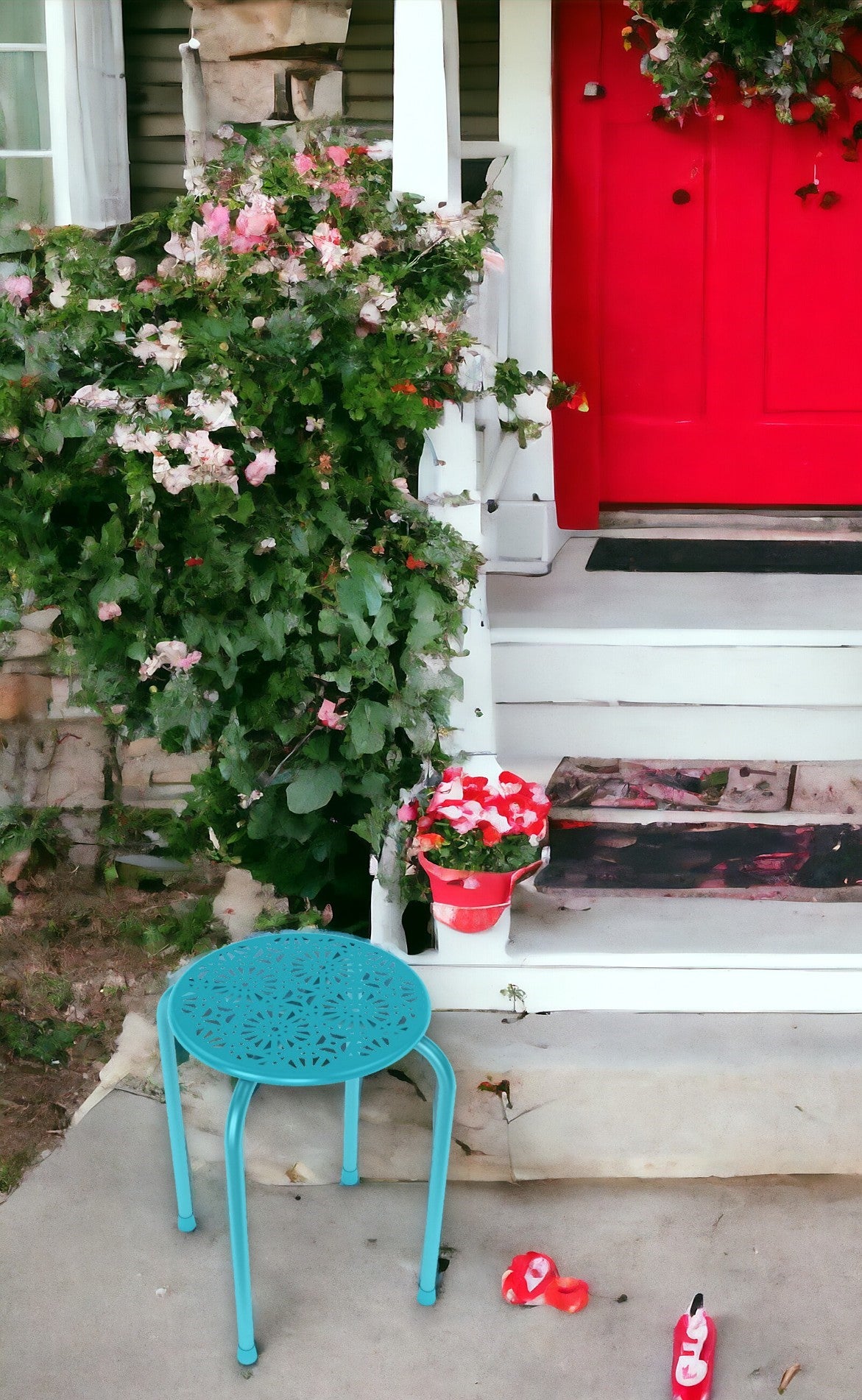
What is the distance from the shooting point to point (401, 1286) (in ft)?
6.01

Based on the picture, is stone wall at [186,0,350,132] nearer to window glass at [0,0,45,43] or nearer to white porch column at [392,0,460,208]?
window glass at [0,0,45,43]

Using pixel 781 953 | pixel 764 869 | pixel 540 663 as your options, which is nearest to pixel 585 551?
pixel 540 663

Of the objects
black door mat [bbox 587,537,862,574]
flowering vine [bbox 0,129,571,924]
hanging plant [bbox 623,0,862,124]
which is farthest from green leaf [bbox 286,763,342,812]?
hanging plant [bbox 623,0,862,124]

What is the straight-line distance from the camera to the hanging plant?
2.74 meters

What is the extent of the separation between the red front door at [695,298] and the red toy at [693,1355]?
2.08 metres

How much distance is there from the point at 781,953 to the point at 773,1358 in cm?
69

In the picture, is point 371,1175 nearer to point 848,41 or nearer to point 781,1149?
point 781,1149

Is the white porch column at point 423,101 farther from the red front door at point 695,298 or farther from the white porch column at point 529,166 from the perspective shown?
the red front door at point 695,298

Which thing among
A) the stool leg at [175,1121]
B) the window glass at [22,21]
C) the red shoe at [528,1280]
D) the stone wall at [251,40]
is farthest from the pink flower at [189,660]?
the window glass at [22,21]

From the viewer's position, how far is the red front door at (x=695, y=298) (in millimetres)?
3000

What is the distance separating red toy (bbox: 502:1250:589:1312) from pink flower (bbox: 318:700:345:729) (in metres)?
0.94

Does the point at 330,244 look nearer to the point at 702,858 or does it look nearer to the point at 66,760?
the point at 702,858

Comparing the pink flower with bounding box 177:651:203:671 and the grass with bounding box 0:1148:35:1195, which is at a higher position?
the pink flower with bounding box 177:651:203:671

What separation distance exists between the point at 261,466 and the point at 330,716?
0.47 m
